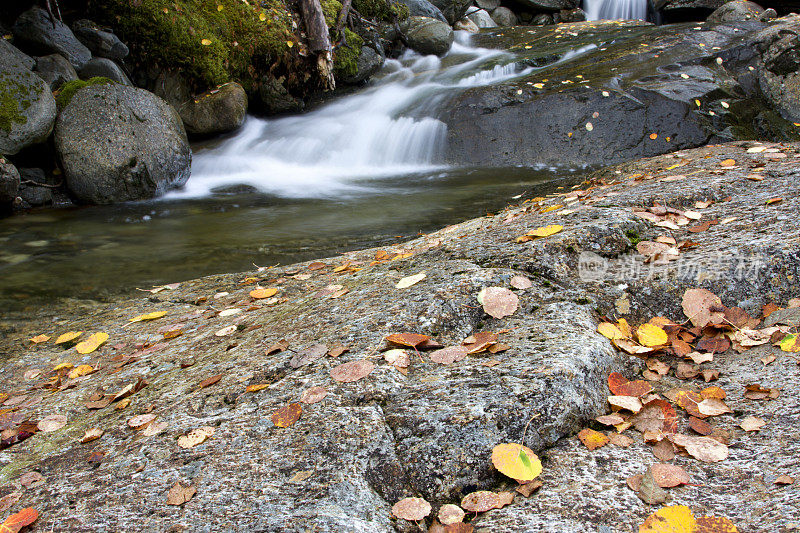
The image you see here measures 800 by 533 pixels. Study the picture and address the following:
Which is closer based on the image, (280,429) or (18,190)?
(280,429)

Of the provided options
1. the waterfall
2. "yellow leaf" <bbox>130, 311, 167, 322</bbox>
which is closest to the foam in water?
"yellow leaf" <bbox>130, 311, 167, 322</bbox>

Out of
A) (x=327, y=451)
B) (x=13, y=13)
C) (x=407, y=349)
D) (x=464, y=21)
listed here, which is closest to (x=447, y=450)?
(x=327, y=451)

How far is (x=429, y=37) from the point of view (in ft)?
40.5

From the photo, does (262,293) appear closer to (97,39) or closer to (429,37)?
(97,39)

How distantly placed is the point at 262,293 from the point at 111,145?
15.9 ft

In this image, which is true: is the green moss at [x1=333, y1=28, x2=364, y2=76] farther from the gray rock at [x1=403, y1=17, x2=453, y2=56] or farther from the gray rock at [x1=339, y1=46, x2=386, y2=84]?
the gray rock at [x1=403, y1=17, x2=453, y2=56]

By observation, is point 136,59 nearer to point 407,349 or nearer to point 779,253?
point 407,349

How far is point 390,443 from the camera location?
1421mm

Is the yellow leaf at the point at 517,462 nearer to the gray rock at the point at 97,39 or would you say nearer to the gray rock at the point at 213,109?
the gray rock at the point at 213,109

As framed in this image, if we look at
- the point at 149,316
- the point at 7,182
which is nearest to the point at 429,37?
the point at 7,182

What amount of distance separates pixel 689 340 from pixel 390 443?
116cm

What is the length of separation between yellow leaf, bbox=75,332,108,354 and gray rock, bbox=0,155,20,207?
4435mm

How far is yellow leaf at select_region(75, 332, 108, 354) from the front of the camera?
2684 mm

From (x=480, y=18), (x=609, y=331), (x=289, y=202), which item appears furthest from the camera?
(x=480, y=18)
